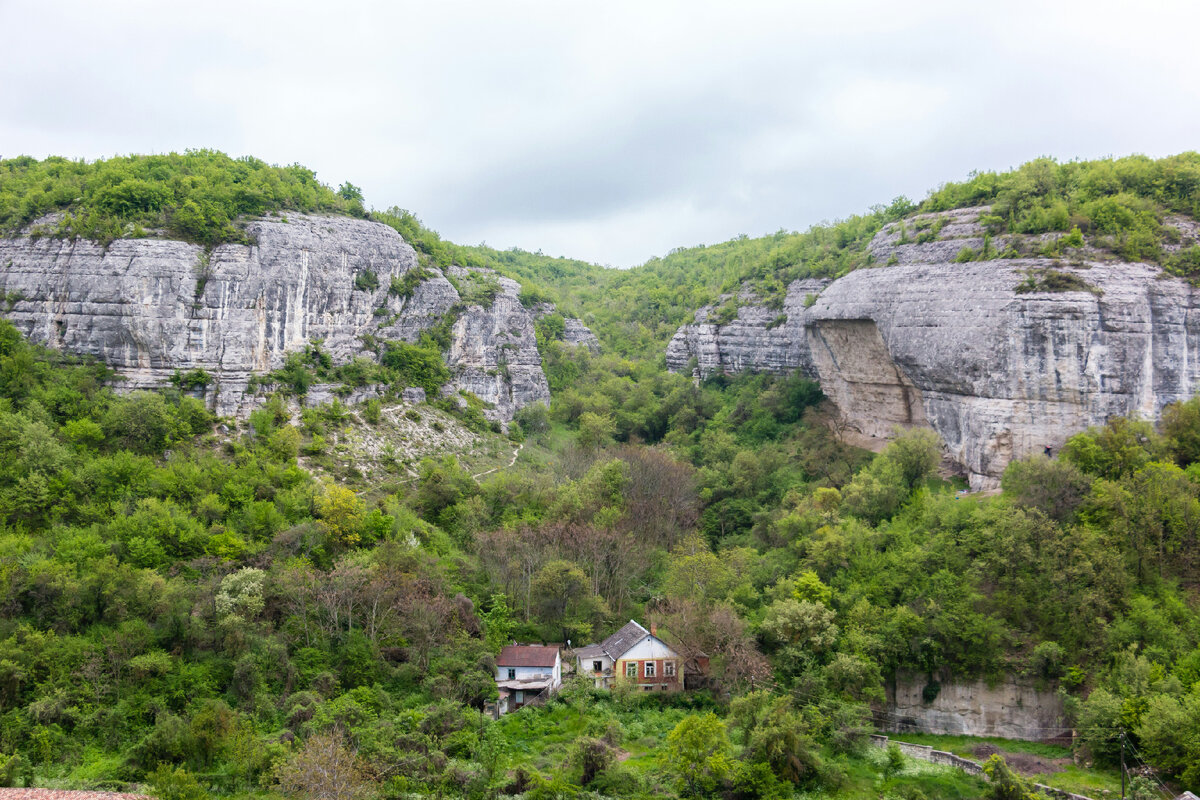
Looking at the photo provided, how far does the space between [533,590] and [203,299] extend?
20422 millimetres

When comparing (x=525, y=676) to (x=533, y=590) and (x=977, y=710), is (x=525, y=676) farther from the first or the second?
(x=977, y=710)

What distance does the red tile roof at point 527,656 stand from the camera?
2749 centimetres

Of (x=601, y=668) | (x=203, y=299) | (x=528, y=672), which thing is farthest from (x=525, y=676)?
(x=203, y=299)

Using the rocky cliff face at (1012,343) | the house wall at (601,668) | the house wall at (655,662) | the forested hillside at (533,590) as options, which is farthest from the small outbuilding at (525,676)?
the rocky cliff face at (1012,343)

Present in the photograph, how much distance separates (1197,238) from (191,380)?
42.6 metres

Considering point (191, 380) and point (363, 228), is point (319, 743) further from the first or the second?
point (363, 228)

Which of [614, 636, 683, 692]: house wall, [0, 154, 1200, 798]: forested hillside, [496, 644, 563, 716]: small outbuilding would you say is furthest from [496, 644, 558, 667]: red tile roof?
[614, 636, 683, 692]: house wall

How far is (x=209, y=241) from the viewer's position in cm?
3816

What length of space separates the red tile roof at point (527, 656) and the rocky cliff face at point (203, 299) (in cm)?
1852

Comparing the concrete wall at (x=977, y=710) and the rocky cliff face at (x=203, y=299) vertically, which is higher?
the rocky cliff face at (x=203, y=299)

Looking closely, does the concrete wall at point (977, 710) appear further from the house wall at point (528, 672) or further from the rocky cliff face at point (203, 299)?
the rocky cliff face at point (203, 299)

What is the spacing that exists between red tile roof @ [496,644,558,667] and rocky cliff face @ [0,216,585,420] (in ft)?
60.8

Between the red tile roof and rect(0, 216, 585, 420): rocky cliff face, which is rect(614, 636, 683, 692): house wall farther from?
rect(0, 216, 585, 420): rocky cliff face

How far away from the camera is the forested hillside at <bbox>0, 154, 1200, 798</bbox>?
2189 centimetres
